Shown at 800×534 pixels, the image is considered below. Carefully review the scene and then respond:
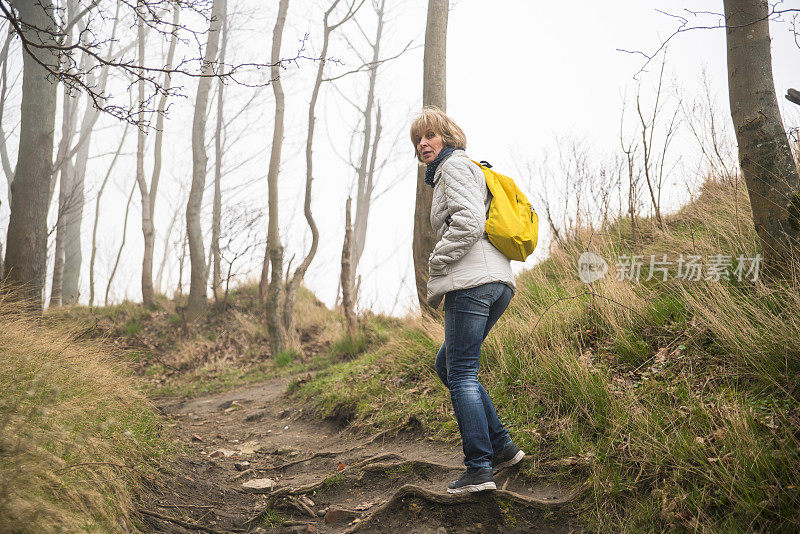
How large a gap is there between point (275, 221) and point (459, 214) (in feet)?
26.2

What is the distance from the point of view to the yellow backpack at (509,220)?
291 centimetres

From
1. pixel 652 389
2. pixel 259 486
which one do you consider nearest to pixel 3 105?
pixel 259 486

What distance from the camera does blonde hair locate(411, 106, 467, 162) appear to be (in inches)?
124

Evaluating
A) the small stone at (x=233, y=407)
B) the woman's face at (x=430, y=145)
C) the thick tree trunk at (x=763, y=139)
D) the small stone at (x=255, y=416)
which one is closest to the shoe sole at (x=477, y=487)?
the woman's face at (x=430, y=145)

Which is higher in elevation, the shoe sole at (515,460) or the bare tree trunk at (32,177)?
the bare tree trunk at (32,177)

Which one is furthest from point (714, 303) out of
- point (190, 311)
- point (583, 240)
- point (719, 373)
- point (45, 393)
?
point (190, 311)

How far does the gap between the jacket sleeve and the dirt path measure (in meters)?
1.43

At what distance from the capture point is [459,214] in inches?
111

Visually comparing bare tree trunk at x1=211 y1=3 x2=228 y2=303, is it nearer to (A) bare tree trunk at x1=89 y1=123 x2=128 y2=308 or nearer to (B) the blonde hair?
(A) bare tree trunk at x1=89 y1=123 x2=128 y2=308

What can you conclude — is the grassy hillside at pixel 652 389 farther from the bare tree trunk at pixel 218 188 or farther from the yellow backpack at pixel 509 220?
the bare tree trunk at pixel 218 188

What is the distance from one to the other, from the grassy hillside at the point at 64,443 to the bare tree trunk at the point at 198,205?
771 centimetres

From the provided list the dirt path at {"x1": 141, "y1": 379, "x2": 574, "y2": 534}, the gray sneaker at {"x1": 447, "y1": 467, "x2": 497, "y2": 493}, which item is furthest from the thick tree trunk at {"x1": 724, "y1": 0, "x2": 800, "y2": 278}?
the gray sneaker at {"x1": 447, "y1": 467, "x2": 497, "y2": 493}

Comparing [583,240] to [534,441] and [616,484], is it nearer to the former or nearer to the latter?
[534,441]

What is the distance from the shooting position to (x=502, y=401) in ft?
13.6
